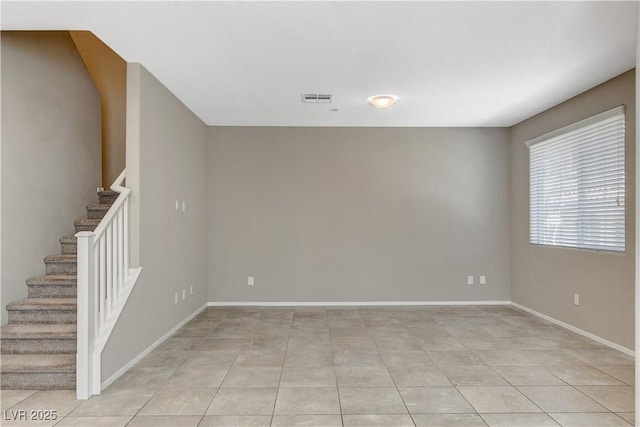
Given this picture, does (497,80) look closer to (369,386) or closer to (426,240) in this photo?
(426,240)

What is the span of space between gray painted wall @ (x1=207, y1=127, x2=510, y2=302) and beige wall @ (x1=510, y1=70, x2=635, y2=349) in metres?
0.31

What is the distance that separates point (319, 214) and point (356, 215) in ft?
1.88

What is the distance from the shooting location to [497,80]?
398 cm

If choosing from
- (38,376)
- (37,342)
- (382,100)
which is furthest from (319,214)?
(38,376)

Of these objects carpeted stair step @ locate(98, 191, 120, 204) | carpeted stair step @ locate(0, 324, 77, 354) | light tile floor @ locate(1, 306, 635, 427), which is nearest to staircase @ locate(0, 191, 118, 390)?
carpeted stair step @ locate(0, 324, 77, 354)

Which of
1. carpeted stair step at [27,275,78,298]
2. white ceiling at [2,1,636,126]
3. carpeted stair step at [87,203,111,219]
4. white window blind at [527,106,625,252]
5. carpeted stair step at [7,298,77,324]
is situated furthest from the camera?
carpeted stair step at [87,203,111,219]

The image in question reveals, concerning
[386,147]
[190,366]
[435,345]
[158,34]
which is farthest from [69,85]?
[435,345]

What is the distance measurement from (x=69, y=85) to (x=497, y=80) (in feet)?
14.9

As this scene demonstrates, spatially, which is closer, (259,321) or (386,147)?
(259,321)

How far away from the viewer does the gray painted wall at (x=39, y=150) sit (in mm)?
3375

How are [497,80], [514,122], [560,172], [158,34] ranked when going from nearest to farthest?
1. [158,34]
2. [497,80]
3. [560,172]
4. [514,122]

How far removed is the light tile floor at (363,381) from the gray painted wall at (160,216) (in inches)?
11.4

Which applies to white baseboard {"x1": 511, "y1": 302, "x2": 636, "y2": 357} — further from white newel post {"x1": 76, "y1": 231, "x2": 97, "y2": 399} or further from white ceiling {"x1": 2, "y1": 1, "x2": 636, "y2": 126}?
white newel post {"x1": 76, "y1": 231, "x2": 97, "y2": 399}

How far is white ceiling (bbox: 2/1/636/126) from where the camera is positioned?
2.65 meters
